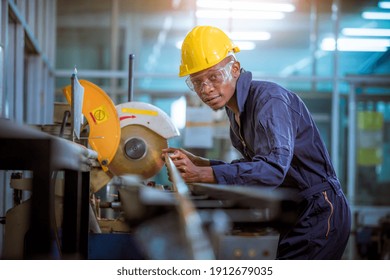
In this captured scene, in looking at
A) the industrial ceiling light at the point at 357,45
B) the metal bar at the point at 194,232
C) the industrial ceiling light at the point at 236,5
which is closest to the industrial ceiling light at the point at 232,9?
the industrial ceiling light at the point at 236,5

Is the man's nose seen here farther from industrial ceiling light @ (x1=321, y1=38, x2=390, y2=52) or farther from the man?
industrial ceiling light @ (x1=321, y1=38, x2=390, y2=52)

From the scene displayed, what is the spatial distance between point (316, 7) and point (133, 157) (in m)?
3.95

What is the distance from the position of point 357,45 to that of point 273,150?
4.34 meters

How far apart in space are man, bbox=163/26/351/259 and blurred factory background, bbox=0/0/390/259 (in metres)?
3.45

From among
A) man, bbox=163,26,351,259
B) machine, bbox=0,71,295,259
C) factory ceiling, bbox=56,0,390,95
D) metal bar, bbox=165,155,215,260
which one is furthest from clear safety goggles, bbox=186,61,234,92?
factory ceiling, bbox=56,0,390,95

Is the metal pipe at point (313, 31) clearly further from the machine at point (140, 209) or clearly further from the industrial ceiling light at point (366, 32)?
the machine at point (140, 209)

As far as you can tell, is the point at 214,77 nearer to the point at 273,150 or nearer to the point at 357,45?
Result: the point at 273,150

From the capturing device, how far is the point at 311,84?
19.3 feet

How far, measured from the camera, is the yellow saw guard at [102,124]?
243 centimetres

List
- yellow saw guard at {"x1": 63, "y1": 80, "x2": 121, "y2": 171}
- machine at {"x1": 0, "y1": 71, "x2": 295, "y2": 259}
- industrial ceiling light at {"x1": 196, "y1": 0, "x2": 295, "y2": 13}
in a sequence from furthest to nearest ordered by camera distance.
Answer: industrial ceiling light at {"x1": 196, "y1": 0, "x2": 295, "y2": 13} → yellow saw guard at {"x1": 63, "y1": 80, "x2": 121, "y2": 171} → machine at {"x1": 0, "y1": 71, "x2": 295, "y2": 259}

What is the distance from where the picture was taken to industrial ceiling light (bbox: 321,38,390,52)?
588 centimetres

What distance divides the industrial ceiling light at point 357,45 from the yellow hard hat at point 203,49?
3.81 m

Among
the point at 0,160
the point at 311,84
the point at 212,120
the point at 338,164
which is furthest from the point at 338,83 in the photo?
the point at 0,160

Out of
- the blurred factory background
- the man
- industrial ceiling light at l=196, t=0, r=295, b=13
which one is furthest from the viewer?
industrial ceiling light at l=196, t=0, r=295, b=13
